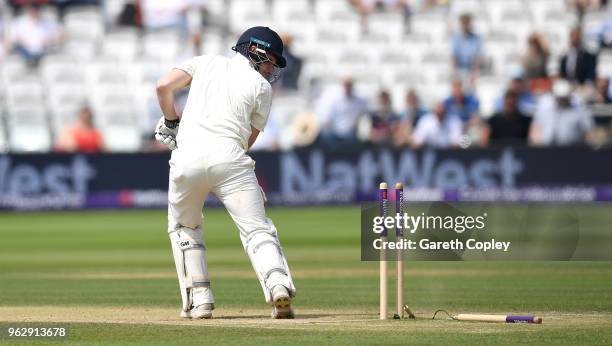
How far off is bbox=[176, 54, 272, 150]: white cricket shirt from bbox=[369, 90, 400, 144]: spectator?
43.7 ft

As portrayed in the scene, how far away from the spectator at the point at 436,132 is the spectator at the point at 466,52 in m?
2.17

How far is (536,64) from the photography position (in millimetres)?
22438

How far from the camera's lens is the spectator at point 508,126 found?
21.1 meters

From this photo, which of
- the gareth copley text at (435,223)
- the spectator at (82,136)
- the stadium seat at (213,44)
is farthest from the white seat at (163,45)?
the gareth copley text at (435,223)

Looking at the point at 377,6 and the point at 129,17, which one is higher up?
the point at 377,6

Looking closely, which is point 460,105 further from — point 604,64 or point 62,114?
point 62,114

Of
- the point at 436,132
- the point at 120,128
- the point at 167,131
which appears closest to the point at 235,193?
the point at 167,131

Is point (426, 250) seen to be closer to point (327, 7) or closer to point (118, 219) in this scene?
point (118, 219)

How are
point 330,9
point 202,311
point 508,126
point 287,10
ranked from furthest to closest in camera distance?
point 330,9, point 287,10, point 508,126, point 202,311

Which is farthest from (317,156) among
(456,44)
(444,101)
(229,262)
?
(229,262)

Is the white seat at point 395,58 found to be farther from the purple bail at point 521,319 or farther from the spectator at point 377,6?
the purple bail at point 521,319

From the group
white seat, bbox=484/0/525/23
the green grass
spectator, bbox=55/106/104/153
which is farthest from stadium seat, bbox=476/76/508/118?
spectator, bbox=55/106/104/153

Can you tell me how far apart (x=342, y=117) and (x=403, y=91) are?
2339 millimetres

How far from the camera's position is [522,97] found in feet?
73.5
